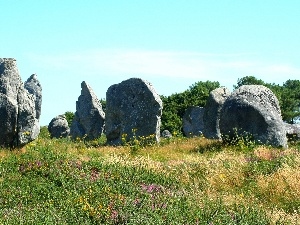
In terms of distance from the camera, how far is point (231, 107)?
1071 inches

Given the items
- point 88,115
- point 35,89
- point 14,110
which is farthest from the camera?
point 35,89

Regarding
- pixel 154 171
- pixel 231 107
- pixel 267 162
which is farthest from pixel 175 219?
pixel 231 107

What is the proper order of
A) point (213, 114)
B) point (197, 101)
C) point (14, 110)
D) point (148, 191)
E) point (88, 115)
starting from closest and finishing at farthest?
point (148, 191)
point (14, 110)
point (213, 114)
point (88, 115)
point (197, 101)

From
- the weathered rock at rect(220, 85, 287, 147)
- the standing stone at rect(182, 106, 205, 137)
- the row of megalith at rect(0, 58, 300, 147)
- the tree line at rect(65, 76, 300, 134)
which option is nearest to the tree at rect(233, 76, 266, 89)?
the tree line at rect(65, 76, 300, 134)

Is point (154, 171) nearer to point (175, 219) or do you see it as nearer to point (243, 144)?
point (175, 219)

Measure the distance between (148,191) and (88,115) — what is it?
2793cm

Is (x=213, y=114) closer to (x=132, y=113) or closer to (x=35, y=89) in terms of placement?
(x=132, y=113)

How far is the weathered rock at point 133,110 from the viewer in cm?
3080

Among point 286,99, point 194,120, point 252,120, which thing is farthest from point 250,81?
point 252,120

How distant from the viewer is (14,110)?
2197 cm

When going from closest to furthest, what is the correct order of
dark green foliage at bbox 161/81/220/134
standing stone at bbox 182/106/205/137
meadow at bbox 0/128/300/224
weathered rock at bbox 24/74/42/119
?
meadow at bbox 0/128/300/224 < weathered rock at bbox 24/74/42/119 < standing stone at bbox 182/106/205/137 < dark green foliage at bbox 161/81/220/134

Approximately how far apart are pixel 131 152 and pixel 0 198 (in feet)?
40.1

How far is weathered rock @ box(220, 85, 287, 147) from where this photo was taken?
2650 cm

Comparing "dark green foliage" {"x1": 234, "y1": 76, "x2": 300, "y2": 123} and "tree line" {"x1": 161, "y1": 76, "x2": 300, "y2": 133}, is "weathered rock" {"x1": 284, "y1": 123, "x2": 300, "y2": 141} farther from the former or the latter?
"dark green foliage" {"x1": 234, "y1": 76, "x2": 300, "y2": 123}
